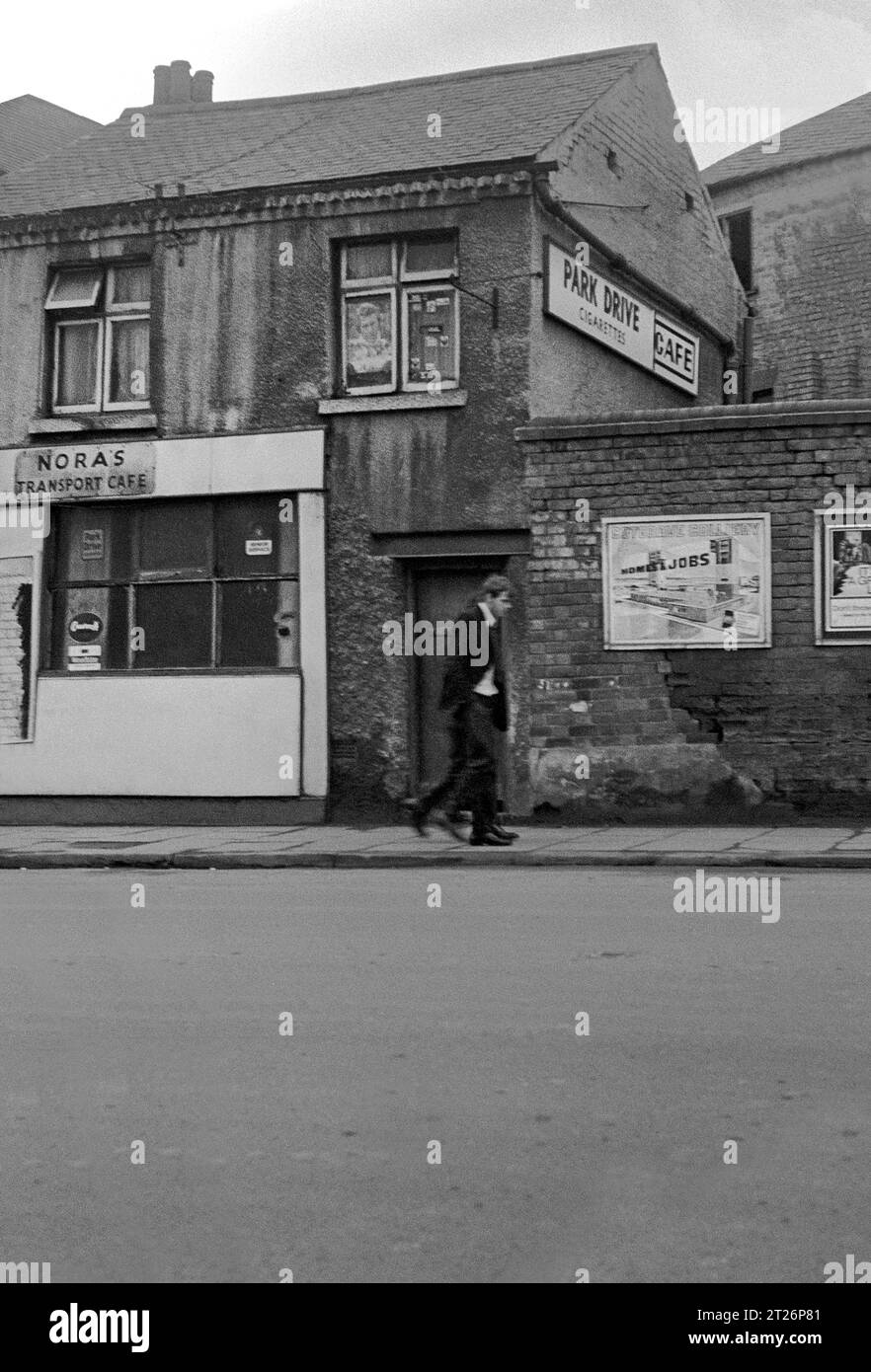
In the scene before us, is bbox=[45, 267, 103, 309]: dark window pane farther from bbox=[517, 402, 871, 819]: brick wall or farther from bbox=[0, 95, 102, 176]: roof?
bbox=[0, 95, 102, 176]: roof

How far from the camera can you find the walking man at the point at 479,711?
13.1 meters

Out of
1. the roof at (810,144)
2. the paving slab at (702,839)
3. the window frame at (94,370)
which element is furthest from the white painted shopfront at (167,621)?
the roof at (810,144)

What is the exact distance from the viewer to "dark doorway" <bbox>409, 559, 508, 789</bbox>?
1620cm

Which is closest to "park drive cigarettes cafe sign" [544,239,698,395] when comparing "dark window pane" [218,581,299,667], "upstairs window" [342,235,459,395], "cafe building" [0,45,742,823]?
"cafe building" [0,45,742,823]

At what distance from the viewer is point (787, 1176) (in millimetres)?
4426

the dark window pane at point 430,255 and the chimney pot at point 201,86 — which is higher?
the chimney pot at point 201,86

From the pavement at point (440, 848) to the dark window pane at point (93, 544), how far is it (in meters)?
3.06

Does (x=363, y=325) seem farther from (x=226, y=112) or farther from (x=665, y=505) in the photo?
(x=226, y=112)

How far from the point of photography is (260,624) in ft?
54.5

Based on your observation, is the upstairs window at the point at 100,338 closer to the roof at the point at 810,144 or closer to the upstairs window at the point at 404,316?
the upstairs window at the point at 404,316

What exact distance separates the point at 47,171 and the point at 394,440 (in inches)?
256

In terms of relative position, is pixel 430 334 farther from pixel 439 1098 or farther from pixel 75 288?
pixel 439 1098

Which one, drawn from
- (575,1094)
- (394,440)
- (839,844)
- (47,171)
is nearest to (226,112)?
(47,171)

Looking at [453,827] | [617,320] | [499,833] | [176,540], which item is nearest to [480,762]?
[499,833]
